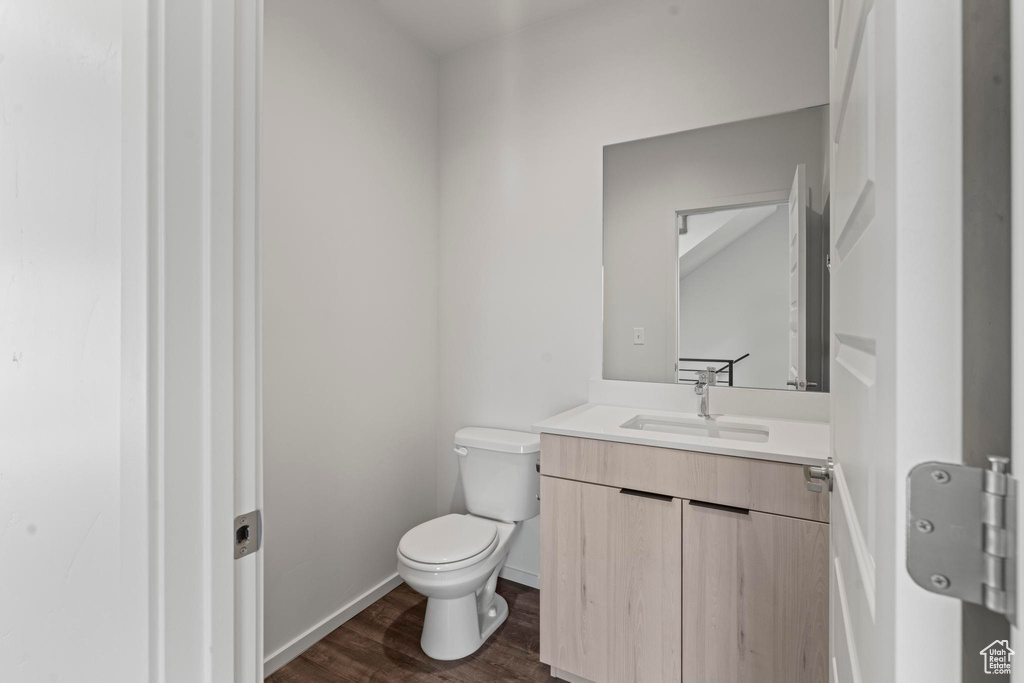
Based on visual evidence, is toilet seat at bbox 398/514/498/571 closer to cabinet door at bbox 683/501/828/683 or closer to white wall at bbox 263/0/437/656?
white wall at bbox 263/0/437/656

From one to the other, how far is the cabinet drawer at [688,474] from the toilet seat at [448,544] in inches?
16.1

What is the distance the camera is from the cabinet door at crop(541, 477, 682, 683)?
147 centimetres

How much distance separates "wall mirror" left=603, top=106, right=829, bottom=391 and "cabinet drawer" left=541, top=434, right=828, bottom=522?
0.55 meters

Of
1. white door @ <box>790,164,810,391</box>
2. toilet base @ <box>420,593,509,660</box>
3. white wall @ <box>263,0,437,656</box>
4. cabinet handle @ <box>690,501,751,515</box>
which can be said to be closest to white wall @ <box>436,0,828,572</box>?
white wall @ <box>263,0,437,656</box>

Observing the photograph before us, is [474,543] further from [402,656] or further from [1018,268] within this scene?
[1018,268]

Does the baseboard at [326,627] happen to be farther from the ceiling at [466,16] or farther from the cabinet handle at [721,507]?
the ceiling at [466,16]

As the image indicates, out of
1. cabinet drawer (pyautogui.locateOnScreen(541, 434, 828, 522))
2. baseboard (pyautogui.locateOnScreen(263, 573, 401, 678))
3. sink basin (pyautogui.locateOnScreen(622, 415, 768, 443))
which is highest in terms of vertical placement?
sink basin (pyautogui.locateOnScreen(622, 415, 768, 443))

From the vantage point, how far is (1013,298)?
29 centimetres

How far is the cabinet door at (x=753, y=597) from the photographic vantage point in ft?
4.20

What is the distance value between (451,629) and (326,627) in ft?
1.74

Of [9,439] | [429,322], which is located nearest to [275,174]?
[429,322]

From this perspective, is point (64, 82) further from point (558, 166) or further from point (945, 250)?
point (558, 166)

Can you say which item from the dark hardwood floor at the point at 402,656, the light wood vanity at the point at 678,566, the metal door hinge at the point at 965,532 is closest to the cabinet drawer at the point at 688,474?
the light wood vanity at the point at 678,566

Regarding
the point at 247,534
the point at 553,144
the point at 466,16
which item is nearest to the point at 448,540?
the point at 247,534
